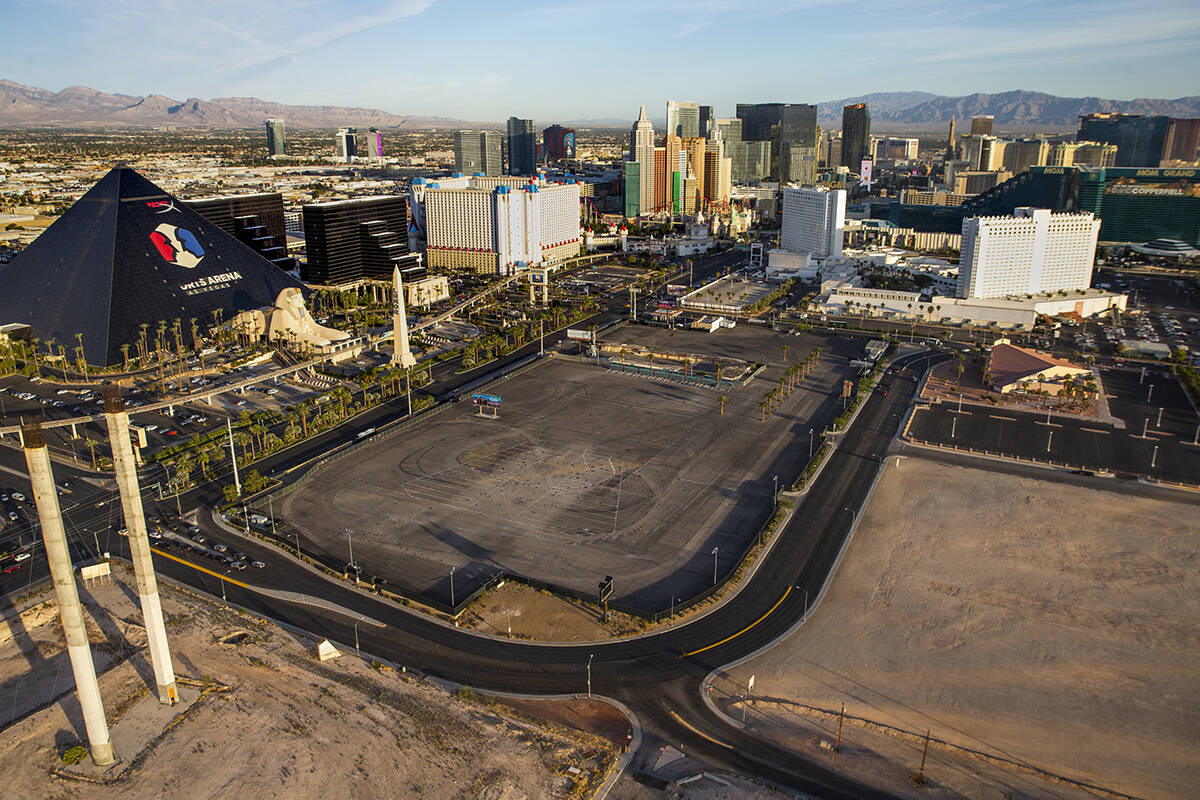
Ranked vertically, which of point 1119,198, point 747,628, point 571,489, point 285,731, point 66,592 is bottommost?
→ point 747,628

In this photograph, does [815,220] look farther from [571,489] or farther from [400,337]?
[571,489]

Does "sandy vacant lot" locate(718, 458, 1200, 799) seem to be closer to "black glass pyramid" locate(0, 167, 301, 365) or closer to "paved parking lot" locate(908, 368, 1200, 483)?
"paved parking lot" locate(908, 368, 1200, 483)

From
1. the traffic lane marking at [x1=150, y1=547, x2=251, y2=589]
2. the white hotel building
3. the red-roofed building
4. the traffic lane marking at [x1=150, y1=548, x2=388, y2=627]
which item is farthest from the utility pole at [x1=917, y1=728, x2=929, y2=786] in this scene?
the white hotel building

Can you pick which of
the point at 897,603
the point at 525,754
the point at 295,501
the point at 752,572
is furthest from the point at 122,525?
the point at 897,603

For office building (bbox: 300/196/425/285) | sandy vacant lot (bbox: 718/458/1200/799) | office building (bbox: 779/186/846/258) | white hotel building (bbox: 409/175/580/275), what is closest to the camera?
sandy vacant lot (bbox: 718/458/1200/799)


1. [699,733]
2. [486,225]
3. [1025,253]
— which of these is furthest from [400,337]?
[1025,253]

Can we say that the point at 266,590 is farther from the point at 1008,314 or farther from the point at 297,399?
the point at 1008,314
